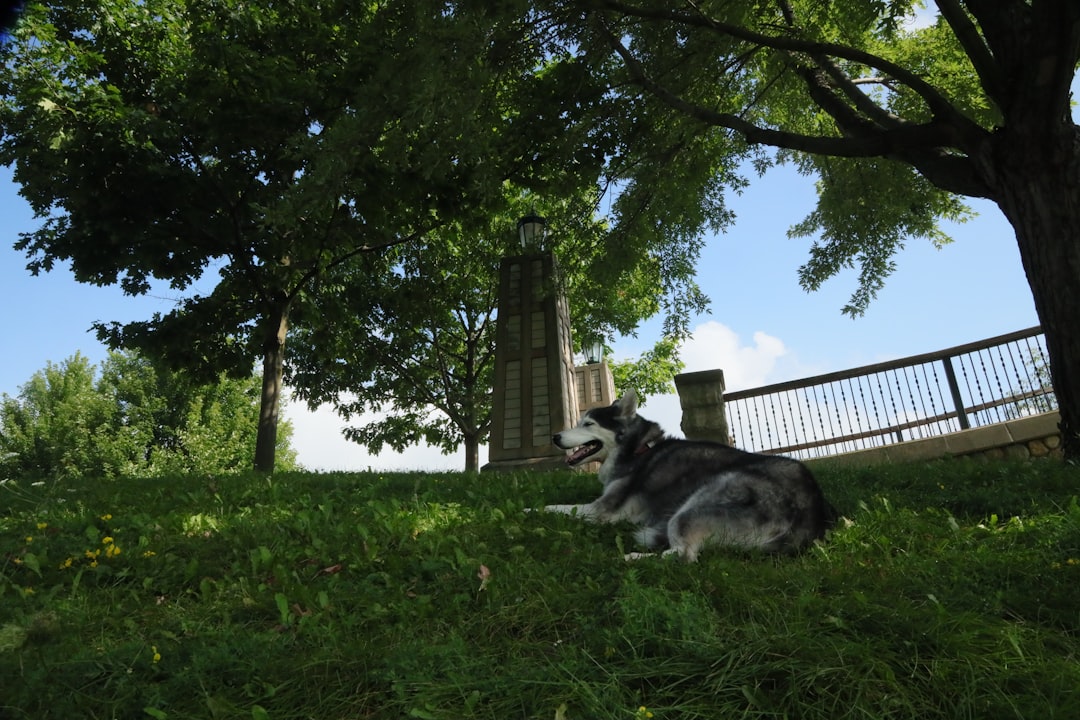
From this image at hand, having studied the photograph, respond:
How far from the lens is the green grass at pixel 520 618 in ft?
10.8

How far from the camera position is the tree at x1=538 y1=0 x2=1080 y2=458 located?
8672 millimetres

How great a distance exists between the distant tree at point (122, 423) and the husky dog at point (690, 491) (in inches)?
1258

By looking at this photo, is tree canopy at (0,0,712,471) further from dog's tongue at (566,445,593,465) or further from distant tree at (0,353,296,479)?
distant tree at (0,353,296,479)

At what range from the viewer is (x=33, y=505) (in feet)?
25.5

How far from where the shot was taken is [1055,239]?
28.3 feet

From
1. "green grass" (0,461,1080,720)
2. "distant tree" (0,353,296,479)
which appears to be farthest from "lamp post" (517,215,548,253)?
"distant tree" (0,353,296,479)

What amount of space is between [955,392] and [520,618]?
13.7 meters

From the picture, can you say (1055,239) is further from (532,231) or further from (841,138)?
(532,231)

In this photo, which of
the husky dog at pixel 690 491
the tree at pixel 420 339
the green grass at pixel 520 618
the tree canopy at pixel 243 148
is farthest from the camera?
the tree at pixel 420 339

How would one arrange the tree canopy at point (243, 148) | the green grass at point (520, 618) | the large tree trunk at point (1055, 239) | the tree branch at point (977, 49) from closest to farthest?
the green grass at point (520, 618) < the large tree trunk at point (1055, 239) < the tree branch at point (977, 49) < the tree canopy at point (243, 148)

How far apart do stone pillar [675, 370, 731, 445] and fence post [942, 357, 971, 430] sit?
15.7ft

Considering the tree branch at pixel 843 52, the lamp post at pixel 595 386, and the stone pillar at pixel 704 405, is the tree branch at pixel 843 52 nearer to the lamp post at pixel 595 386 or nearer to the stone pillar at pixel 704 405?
the stone pillar at pixel 704 405

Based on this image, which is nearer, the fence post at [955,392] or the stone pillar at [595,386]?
the fence post at [955,392]

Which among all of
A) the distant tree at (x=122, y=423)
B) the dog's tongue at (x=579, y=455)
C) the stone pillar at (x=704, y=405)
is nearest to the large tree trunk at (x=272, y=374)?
the stone pillar at (x=704, y=405)
